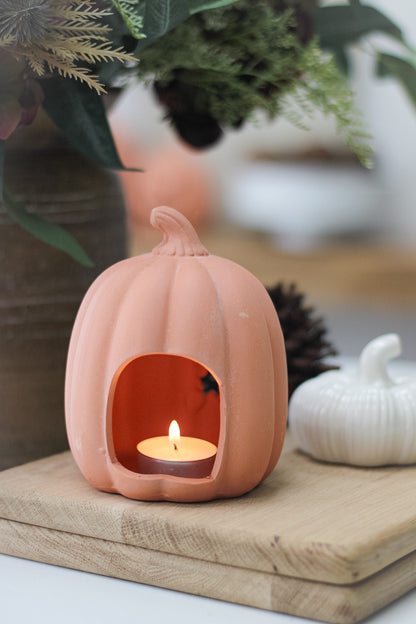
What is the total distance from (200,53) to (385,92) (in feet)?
6.07

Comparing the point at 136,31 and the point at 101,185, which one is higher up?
the point at 136,31

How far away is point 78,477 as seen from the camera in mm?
522

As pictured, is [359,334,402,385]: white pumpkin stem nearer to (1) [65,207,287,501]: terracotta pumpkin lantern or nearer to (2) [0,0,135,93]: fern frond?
(1) [65,207,287,501]: terracotta pumpkin lantern

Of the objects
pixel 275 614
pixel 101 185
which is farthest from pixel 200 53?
pixel 275 614

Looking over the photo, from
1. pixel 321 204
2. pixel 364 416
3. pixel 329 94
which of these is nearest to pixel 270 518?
pixel 364 416

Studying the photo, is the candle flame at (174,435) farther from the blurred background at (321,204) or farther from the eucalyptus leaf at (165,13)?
the blurred background at (321,204)

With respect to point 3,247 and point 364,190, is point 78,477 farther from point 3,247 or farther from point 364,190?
point 364,190

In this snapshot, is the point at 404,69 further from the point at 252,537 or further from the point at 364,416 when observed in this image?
the point at 252,537

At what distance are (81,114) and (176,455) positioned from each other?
0.77 ft

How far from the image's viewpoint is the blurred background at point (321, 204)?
214cm

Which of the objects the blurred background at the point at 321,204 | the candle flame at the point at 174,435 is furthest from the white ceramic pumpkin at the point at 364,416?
the blurred background at the point at 321,204

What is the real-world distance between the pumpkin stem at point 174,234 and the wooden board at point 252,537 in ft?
0.49

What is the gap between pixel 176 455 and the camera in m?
0.50

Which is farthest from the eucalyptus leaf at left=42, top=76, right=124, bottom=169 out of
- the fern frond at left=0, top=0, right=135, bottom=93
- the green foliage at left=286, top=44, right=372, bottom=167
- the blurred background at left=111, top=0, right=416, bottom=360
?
the blurred background at left=111, top=0, right=416, bottom=360
